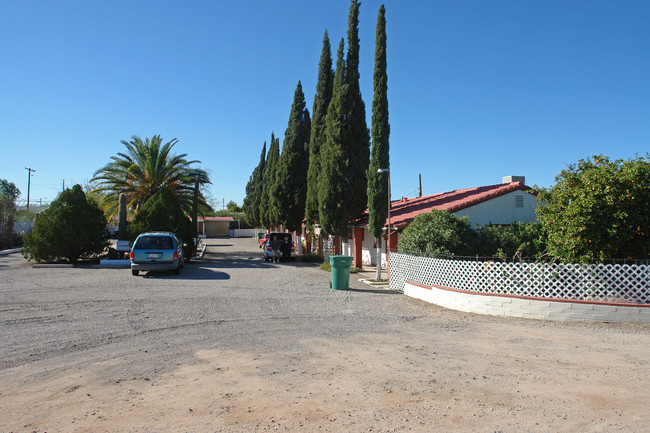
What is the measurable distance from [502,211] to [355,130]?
7188 millimetres

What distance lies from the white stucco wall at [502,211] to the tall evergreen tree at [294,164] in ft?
48.2

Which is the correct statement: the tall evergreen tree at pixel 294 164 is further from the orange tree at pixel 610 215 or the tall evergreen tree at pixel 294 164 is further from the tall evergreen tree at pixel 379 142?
the orange tree at pixel 610 215

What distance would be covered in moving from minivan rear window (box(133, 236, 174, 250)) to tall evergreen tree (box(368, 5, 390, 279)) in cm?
774

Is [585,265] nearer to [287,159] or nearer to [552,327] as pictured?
[552,327]

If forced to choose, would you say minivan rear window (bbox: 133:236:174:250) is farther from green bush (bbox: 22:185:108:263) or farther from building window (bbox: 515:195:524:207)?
building window (bbox: 515:195:524:207)

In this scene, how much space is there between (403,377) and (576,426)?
77.4 inches

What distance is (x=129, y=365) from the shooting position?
20.4 feet

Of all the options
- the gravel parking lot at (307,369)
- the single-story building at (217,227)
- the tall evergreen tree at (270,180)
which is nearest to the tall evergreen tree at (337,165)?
the gravel parking lot at (307,369)

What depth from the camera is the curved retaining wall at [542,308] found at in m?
9.23

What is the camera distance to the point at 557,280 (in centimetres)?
1000

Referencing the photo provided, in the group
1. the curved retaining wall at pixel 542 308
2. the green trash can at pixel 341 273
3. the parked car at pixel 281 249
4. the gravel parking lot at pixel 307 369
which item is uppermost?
the parked car at pixel 281 249

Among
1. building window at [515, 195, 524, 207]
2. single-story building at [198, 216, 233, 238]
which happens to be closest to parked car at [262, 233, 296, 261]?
building window at [515, 195, 524, 207]

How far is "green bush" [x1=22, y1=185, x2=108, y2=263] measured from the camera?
21.2m

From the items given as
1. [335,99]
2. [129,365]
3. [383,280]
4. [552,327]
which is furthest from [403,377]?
[335,99]
